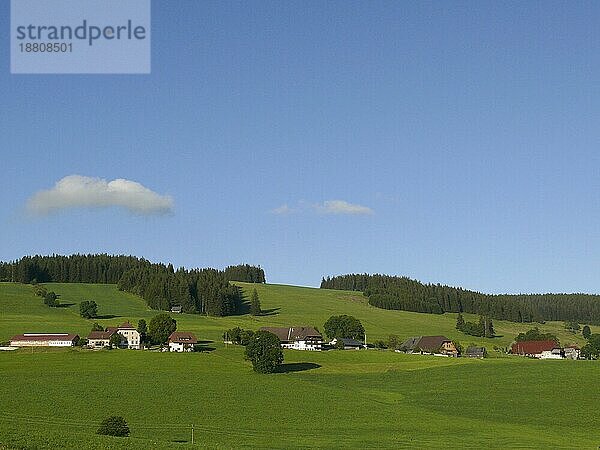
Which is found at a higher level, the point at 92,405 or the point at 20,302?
the point at 20,302

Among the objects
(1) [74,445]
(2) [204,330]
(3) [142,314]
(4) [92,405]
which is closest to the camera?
(1) [74,445]

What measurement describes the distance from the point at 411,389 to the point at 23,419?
163 ft

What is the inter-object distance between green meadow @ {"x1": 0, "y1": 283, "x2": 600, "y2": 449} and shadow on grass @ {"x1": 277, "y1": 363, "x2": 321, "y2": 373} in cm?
39

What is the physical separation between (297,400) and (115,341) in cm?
6158

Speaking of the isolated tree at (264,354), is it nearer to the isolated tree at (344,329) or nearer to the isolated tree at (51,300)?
the isolated tree at (344,329)

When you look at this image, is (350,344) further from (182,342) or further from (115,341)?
(115,341)

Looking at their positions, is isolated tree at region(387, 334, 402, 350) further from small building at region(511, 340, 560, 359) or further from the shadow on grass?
the shadow on grass

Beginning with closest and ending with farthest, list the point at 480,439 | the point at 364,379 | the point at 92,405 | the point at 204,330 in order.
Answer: the point at 480,439
the point at 92,405
the point at 364,379
the point at 204,330

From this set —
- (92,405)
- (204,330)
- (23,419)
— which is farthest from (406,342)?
(23,419)

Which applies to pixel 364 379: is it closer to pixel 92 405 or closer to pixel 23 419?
pixel 92 405

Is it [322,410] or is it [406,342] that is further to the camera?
[406,342]

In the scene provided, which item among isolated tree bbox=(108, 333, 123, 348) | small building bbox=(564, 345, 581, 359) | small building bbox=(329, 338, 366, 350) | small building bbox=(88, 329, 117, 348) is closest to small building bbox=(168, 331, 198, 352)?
isolated tree bbox=(108, 333, 123, 348)

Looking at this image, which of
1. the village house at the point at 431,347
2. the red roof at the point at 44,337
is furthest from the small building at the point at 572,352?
the red roof at the point at 44,337

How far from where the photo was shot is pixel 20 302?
188 m
